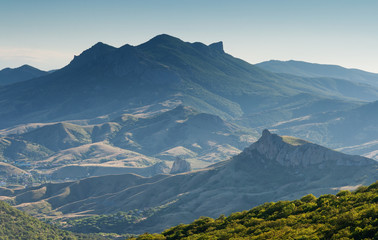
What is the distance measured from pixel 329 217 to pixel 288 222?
8263 mm

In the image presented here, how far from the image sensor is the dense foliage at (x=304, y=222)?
233 ft

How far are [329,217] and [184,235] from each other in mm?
37660

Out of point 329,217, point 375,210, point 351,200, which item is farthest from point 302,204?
point 375,210

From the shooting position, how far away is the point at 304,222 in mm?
85312

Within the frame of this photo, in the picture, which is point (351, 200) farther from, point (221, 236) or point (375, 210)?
point (221, 236)

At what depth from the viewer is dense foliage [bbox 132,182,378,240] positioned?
70.9m

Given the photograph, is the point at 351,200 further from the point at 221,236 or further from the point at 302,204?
the point at 221,236

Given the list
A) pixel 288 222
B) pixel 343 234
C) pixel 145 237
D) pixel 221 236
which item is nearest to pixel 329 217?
pixel 288 222

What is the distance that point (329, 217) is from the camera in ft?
273

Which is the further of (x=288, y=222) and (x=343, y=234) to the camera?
(x=288, y=222)

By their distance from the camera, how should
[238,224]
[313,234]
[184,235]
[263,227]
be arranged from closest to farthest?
1. [313,234]
2. [263,227]
3. [238,224]
4. [184,235]

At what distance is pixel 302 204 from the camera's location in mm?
104625

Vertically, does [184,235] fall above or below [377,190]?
below

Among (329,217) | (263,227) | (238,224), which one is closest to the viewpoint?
(329,217)
